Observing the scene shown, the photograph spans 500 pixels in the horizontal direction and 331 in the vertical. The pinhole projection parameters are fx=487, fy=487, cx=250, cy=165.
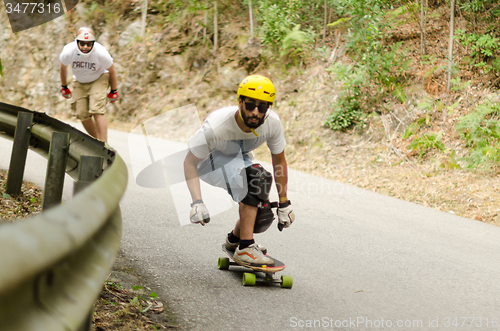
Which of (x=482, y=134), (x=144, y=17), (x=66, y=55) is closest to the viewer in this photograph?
(x=66, y=55)

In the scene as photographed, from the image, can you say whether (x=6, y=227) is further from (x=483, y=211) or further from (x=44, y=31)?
(x=44, y=31)

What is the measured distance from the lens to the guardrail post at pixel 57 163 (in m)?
4.04

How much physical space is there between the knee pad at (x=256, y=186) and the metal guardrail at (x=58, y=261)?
2.58 meters

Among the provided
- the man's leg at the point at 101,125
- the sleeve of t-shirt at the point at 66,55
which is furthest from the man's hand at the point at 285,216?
the sleeve of t-shirt at the point at 66,55

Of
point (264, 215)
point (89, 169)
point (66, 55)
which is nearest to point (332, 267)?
point (264, 215)

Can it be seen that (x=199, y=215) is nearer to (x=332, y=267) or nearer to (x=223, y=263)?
(x=223, y=263)

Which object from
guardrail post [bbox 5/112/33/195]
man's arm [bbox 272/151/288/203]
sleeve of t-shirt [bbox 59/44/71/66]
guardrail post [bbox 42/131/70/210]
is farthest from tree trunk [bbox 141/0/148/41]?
guardrail post [bbox 42/131/70/210]

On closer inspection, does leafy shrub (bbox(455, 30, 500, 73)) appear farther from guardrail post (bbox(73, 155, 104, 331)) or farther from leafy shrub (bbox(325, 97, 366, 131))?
guardrail post (bbox(73, 155, 104, 331))

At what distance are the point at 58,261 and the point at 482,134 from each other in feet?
36.5

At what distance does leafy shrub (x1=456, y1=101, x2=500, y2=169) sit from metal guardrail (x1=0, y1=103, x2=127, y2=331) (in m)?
9.73

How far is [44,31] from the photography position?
24688mm

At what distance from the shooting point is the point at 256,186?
4.36 metres

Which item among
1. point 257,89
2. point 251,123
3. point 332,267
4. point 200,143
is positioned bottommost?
point 332,267

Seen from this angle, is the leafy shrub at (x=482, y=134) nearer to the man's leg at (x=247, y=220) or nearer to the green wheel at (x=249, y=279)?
the man's leg at (x=247, y=220)
